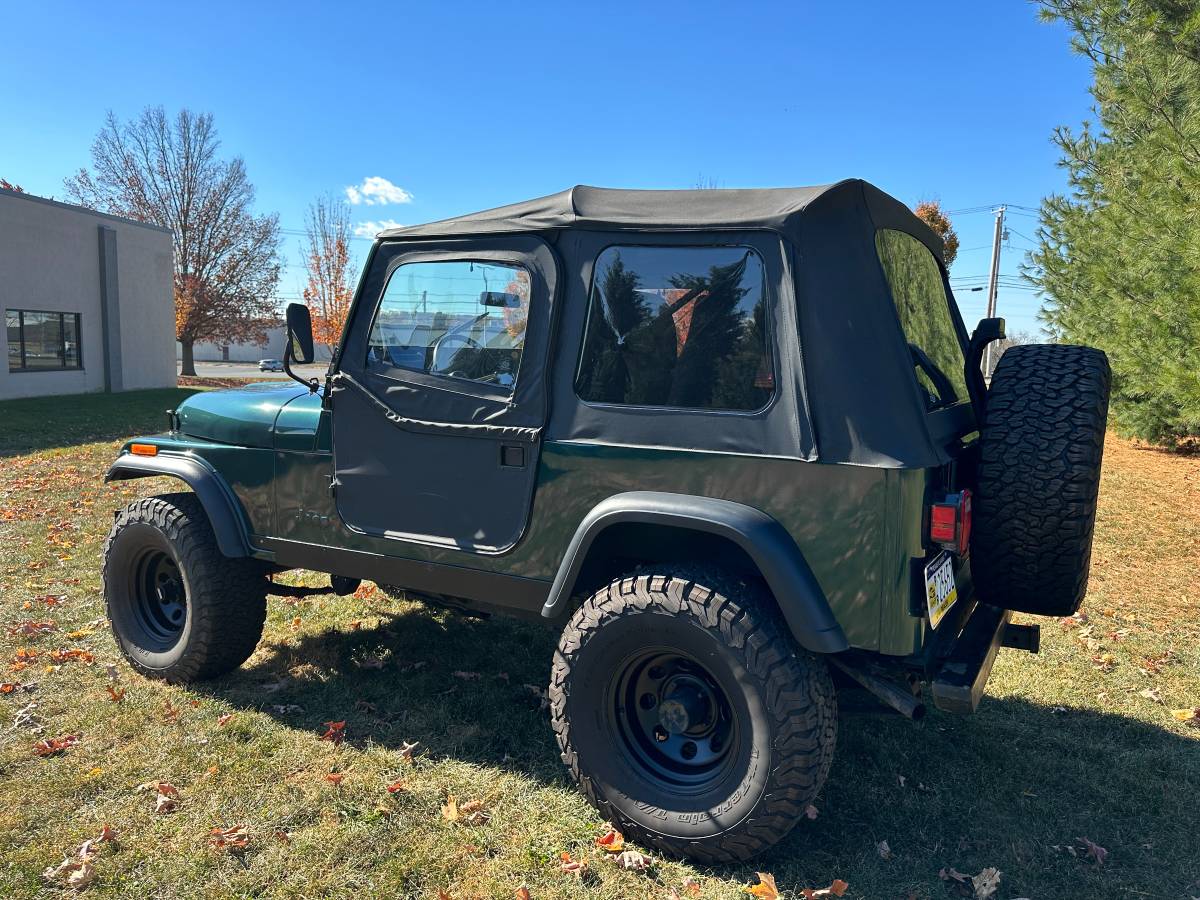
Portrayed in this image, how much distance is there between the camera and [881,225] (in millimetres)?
3043

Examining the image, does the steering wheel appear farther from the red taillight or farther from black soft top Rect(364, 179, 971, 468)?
the red taillight

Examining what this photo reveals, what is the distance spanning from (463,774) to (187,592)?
165cm

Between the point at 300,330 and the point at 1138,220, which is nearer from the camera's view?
the point at 300,330

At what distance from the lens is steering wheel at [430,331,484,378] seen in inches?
130

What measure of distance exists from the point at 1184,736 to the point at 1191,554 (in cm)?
390

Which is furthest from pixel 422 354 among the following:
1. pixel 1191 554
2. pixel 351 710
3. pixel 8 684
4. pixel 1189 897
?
pixel 1191 554

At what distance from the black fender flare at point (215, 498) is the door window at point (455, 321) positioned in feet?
3.58

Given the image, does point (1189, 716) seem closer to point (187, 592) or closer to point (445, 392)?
point (445, 392)

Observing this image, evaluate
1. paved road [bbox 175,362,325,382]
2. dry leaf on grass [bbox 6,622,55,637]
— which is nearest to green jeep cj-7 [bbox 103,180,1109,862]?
dry leaf on grass [bbox 6,622,55,637]

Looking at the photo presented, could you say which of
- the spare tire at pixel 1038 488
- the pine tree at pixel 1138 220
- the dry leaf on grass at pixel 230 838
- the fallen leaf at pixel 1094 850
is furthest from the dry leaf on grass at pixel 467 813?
the pine tree at pixel 1138 220

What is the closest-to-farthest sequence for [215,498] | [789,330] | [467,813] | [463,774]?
[789,330] → [467,813] → [463,774] → [215,498]

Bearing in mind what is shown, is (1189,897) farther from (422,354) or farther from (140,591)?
(140,591)

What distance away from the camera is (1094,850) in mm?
2975

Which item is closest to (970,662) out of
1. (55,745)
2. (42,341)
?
(55,745)
